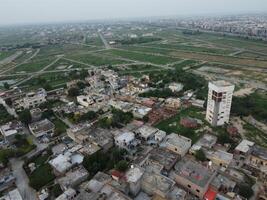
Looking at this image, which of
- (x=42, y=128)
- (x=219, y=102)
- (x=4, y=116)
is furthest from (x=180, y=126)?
(x=4, y=116)

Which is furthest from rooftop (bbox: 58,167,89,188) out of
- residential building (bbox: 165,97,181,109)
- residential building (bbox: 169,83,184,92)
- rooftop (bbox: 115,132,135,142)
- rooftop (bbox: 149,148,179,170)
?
residential building (bbox: 169,83,184,92)

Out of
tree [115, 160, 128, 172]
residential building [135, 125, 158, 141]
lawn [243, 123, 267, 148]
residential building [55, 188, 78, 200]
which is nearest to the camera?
residential building [55, 188, 78, 200]

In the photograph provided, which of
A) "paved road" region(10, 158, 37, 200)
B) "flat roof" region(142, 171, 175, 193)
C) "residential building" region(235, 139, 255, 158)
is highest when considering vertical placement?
"flat roof" region(142, 171, 175, 193)

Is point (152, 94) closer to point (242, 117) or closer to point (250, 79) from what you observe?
point (242, 117)

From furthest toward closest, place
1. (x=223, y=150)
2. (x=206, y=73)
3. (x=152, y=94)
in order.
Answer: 1. (x=206, y=73)
2. (x=152, y=94)
3. (x=223, y=150)

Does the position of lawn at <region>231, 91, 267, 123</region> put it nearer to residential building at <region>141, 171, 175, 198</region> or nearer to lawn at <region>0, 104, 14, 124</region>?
residential building at <region>141, 171, 175, 198</region>

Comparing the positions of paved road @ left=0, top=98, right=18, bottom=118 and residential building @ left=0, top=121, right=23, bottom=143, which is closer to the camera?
residential building @ left=0, top=121, right=23, bottom=143

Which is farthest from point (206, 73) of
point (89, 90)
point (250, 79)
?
point (89, 90)

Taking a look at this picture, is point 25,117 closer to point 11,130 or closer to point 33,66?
point 11,130
